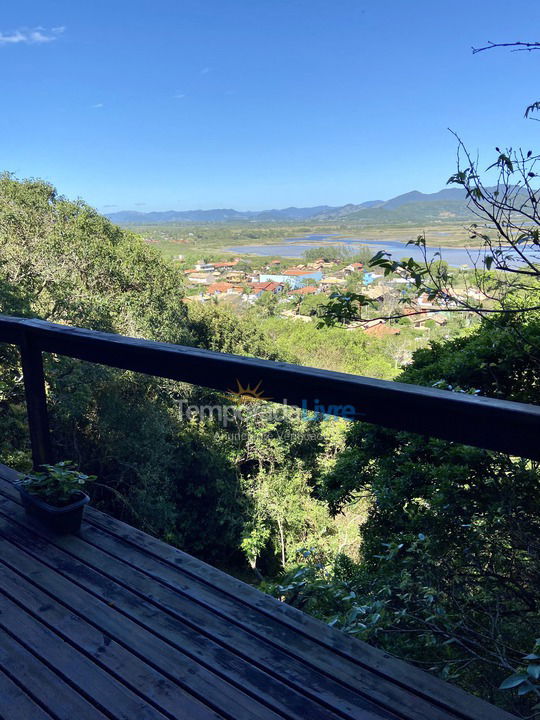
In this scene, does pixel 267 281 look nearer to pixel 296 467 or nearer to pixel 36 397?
pixel 296 467

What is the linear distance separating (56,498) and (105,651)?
679 mm

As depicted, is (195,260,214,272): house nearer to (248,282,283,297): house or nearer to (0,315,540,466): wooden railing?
(248,282,283,297): house

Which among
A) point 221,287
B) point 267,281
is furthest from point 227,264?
point 221,287

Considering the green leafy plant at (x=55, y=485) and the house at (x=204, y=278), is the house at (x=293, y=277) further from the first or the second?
the green leafy plant at (x=55, y=485)

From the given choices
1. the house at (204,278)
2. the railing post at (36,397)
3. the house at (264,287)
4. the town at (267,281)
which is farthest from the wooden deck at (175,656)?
the house at (204,278)

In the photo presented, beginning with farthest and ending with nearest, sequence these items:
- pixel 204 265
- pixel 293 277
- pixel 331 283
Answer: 1. pixel 204 265
2. pixel 293 277
3. pixel 331 283

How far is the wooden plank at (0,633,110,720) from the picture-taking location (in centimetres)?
91

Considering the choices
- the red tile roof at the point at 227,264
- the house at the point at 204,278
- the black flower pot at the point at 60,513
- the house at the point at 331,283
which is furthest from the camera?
the red tile roof at the point at 227,264

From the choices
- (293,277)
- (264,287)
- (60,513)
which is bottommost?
(60,513)

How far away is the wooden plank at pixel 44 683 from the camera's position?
907 millimetres

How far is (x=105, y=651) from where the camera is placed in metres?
1.06

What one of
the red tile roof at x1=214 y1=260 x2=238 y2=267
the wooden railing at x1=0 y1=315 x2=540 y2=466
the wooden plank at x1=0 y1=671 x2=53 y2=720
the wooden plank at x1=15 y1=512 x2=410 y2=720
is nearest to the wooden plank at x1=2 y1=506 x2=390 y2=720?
the wooden plank at x1=15 y1=512 x2=410 y2=720

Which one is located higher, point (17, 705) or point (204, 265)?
point (204, 265)

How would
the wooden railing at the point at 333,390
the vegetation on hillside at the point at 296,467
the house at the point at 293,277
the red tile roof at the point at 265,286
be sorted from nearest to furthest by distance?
1. the wooden railing at the point at 333,390
2. the vegetation on hillside at the point at 296,467
3. the house at the point at 293,277
4. the red tile roof at the point at 265,286
